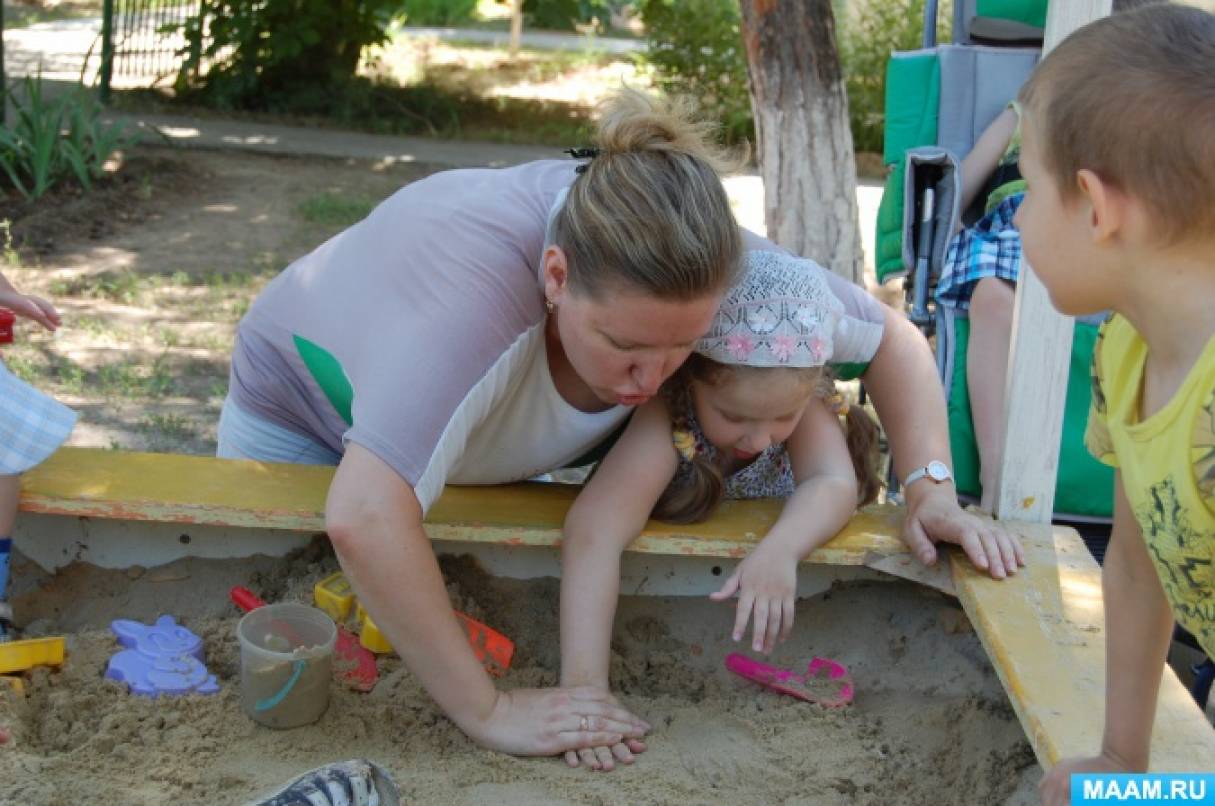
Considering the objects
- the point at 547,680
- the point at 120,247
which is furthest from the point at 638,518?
the point at 120,247

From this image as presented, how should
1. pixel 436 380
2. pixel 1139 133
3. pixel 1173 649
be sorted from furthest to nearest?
1. pixel 1173 649
2. pixel 436 380
3. pixel 1139 133

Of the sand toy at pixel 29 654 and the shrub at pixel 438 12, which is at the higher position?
the shrub at pixel 438 12

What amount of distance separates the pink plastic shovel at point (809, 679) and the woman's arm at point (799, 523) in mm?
106

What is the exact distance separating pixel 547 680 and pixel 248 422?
810mm

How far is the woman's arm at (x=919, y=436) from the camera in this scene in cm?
264

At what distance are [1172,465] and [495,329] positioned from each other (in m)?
1.07

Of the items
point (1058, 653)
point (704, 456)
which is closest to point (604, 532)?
point (704, 456)

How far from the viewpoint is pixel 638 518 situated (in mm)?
2609

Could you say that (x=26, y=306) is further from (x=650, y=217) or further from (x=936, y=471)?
(x=936, y=471)

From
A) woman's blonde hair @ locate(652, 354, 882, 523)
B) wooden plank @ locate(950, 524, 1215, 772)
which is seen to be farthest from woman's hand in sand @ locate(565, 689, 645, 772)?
wooden plank @ locate(950, 524, 1215, 772)

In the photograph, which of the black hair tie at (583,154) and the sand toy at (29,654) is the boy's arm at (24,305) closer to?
the sand toy at (29,654)

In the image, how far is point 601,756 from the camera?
2352mm

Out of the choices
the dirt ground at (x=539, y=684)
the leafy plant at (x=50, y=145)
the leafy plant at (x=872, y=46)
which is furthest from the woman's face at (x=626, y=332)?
the leafy plant at (x=872, y=46)

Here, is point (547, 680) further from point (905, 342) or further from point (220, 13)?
point (220, 13)
